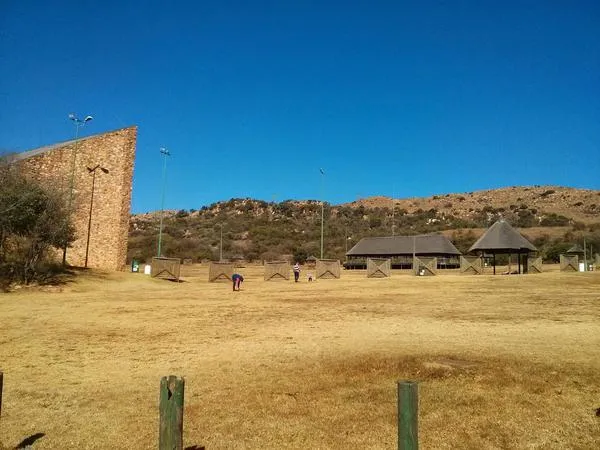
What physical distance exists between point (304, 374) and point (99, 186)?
29.1 metres

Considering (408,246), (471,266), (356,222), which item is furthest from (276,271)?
(356,222)

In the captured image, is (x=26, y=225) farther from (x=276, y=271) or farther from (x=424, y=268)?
→ (x=424, y=268)

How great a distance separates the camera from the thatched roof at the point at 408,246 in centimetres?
5597

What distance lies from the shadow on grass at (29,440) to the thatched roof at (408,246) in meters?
50.6

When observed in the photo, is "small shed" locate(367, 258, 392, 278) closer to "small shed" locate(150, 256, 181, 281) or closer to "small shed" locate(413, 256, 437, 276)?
"small shed" locate(413, 256, 437, 276)

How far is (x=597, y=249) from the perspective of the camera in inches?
2403

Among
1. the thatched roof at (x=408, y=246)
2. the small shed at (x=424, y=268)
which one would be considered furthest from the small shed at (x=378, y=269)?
the thatched roof at (x=408, y=246)

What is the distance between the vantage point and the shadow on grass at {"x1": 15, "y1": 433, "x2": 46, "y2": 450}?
582 centimetres

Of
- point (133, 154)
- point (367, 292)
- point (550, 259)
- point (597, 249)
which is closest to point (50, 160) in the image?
point (133, 154)

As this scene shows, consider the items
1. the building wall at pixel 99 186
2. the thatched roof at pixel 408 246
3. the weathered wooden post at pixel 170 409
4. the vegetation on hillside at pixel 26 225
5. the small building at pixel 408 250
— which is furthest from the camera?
the thatched roof at pixel 408 246

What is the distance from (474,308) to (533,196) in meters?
106

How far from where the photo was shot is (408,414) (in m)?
4.07

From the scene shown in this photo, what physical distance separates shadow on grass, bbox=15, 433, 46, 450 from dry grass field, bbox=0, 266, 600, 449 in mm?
53

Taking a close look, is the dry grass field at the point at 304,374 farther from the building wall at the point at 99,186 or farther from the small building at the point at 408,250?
the small building at the point at 408,250
